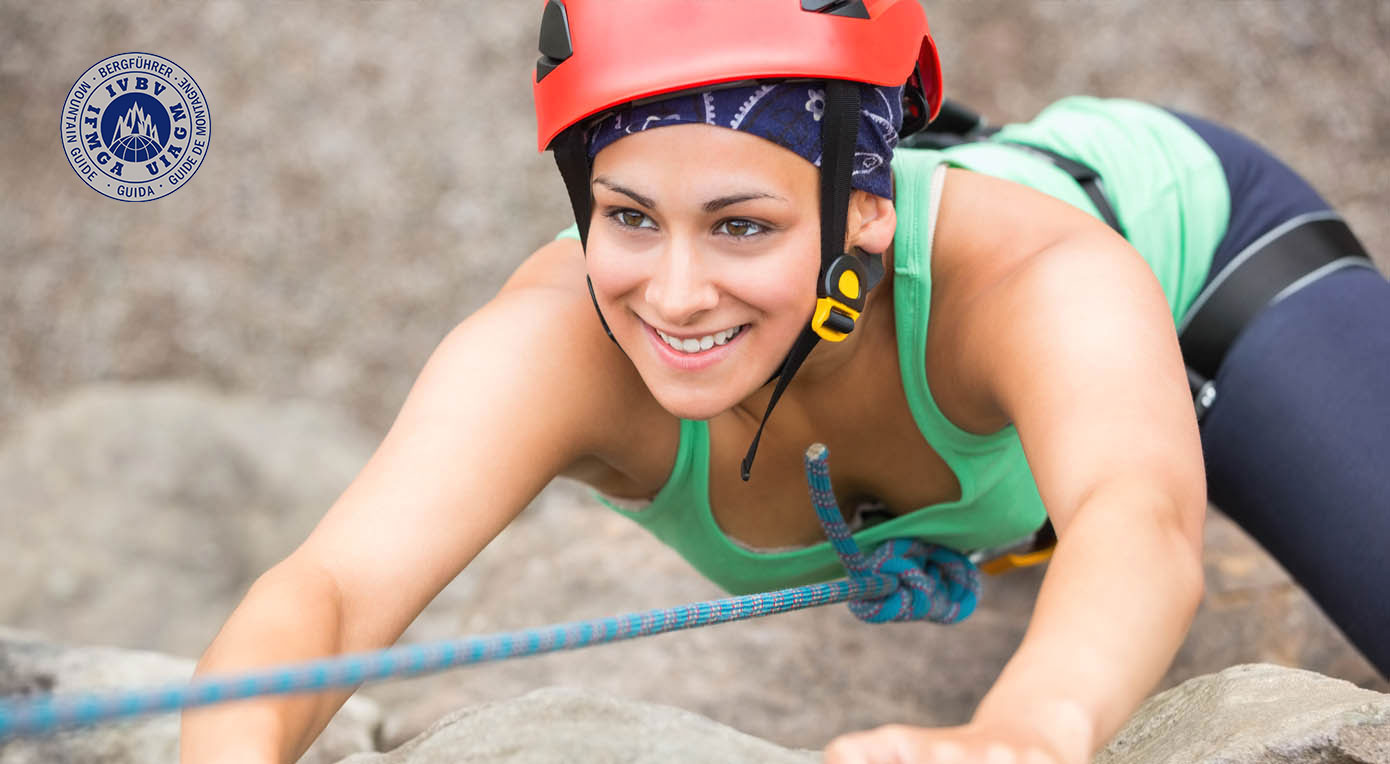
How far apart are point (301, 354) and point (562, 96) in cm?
272

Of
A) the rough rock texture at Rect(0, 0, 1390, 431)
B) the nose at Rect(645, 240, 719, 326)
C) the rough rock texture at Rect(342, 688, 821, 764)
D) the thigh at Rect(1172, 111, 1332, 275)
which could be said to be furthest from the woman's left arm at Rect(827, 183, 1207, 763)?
the rough rock texture at Rect(0, 0, 1390, 431)

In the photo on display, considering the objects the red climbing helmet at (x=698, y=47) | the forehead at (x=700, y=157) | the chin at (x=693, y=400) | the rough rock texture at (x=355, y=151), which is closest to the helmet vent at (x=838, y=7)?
the red climbing helmet at (x=698, y=47)

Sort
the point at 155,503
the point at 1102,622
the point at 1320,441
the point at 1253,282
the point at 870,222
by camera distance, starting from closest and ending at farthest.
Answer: the point at 1102,622 < the point at 870,222 < the point at 1320,441 < the point at 1253,282 < the point at 155,503

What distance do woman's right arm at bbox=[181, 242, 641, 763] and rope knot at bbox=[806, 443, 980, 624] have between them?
12.3 inches

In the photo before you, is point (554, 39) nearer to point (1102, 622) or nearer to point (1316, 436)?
point (1102, 622)

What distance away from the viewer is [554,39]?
154cm

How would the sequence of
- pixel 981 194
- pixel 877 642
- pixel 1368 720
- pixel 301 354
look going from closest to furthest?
pixel 1368 720 → pixel 981 194 → pixel 877 642 → pixel 301 354

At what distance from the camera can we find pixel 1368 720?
4.14ft

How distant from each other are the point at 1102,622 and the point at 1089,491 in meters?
0.18

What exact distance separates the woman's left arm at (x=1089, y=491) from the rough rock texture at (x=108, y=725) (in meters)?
1.36

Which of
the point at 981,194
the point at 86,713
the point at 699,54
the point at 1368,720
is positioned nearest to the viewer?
the point at 86,713

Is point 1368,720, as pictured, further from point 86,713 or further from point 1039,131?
point 1039,131

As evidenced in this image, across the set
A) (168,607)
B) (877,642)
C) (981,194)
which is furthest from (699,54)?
(168,607)

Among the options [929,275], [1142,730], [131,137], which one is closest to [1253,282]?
[929,275]
